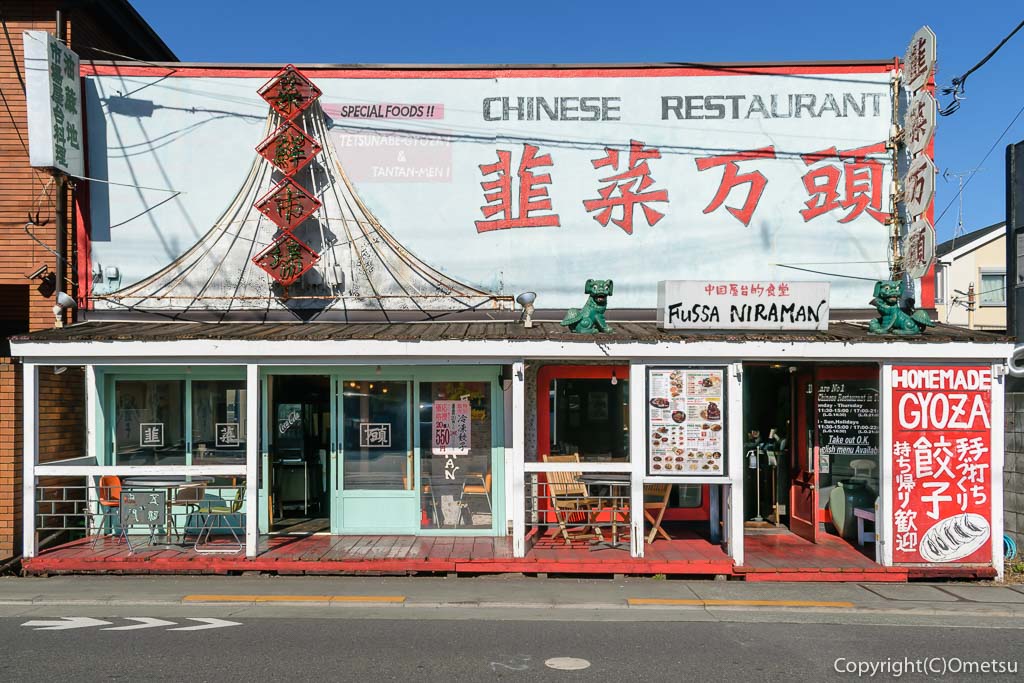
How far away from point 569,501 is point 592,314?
7.74ft

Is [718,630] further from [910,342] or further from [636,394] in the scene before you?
[910,342]

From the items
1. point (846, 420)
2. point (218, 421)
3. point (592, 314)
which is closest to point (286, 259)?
point (218, 421)

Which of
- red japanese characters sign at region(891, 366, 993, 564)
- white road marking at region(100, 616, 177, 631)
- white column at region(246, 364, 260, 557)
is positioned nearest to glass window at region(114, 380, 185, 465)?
white column at region(246, 364, 260, 557)

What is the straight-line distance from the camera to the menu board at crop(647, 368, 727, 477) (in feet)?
29.6

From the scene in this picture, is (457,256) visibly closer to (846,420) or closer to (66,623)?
(846,420)

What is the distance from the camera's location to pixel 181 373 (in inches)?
412

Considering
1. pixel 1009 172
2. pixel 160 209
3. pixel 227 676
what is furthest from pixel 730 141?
pixel 227 676

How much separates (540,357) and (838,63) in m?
6.12

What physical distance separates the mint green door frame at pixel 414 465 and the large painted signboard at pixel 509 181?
3.17 feet

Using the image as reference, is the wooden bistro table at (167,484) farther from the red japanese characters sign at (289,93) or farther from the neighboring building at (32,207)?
the red japanese characters sign at (289,93)

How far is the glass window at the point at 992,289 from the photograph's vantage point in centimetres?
2430

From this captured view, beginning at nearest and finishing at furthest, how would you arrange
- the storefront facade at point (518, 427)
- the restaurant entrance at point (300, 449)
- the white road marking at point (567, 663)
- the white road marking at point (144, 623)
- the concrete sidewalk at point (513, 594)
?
the white road marking at point (567, 663) < the white road marking at point (144, 623) < the concrete sidewalk at point (513, 594) < the storefront facade at point (518, 427) < the restaurant entrance at point (300, 449)

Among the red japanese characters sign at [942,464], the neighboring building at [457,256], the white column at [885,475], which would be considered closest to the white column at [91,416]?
the neighboring building at [457,256]

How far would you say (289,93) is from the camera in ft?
34.7
